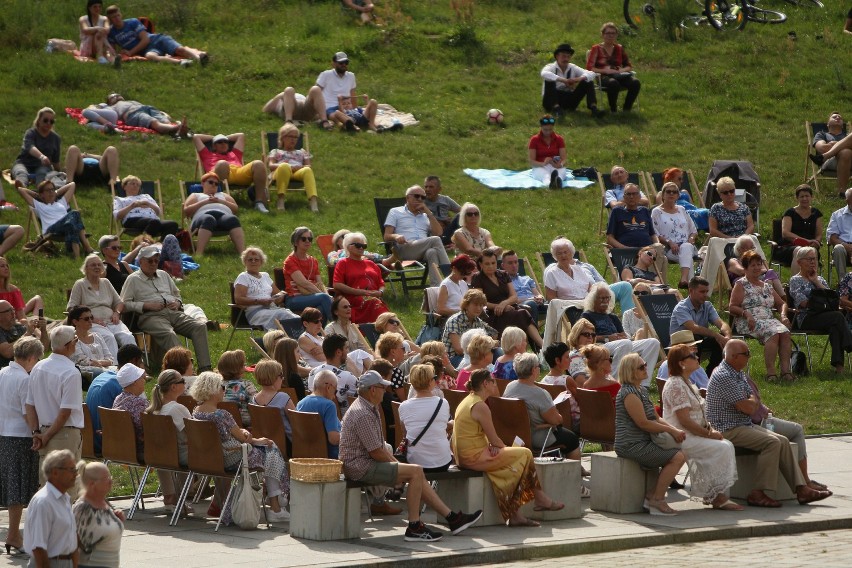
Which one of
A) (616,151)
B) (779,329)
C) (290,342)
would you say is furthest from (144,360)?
(616,151)

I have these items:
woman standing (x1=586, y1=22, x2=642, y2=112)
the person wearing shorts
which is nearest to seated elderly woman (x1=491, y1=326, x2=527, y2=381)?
the person wearing shorts

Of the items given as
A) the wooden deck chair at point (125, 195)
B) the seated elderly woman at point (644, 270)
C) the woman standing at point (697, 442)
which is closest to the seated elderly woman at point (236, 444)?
the woman standing at point (697, 442)

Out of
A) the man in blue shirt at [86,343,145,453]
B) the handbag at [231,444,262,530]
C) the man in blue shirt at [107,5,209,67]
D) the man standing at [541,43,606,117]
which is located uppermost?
the man in blue shirt at [107,5,209,67]

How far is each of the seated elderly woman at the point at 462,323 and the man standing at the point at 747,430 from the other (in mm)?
3336

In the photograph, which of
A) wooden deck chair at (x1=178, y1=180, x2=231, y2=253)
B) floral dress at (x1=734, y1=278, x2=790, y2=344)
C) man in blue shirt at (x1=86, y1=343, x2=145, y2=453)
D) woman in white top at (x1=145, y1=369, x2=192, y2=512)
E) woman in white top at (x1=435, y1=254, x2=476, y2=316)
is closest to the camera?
→ woman in white top at (x1=145, y1=369, x2=192, y2=512)

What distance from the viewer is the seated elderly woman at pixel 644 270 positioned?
17656 mm

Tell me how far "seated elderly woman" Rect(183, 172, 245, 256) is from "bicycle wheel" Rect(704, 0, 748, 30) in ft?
49.5

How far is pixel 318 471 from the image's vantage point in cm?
1022

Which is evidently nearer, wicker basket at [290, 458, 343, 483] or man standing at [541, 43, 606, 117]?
wicker basket at [290, 458, 343, 483]

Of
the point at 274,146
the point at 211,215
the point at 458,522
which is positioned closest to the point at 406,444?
the point at 458,522

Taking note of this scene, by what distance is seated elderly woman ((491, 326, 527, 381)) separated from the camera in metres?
12.9

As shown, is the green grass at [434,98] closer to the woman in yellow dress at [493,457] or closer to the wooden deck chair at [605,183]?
the wooden deck chair at [605,183]

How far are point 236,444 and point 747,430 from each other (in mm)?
4077

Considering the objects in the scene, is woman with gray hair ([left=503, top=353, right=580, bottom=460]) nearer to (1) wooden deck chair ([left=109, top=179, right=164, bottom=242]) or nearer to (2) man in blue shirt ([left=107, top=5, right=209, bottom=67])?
(1) wooden deck chair ([left=109, top=179, right=164, bottom=242])
